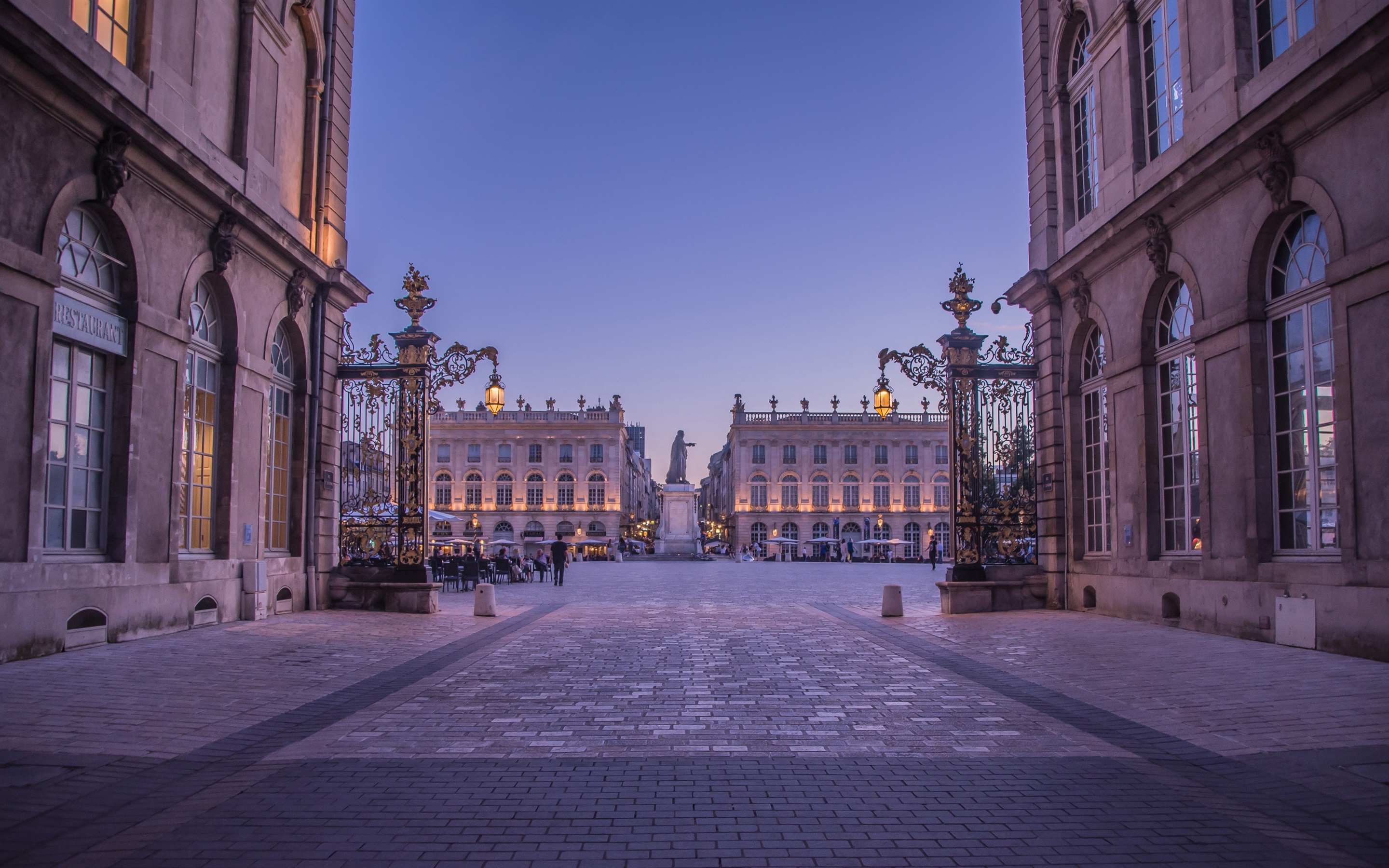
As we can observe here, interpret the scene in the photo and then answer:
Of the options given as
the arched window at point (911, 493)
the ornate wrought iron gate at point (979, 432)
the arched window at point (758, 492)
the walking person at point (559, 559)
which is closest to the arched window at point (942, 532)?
the arched window at point (911, 493)

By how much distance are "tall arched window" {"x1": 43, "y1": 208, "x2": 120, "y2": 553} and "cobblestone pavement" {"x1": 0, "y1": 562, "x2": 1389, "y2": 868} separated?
1.58m

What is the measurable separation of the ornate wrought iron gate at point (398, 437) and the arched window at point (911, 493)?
8444cm

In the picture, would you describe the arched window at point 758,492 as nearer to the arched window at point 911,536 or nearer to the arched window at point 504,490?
the arched window at point 911,536

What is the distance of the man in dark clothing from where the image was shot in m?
32.5

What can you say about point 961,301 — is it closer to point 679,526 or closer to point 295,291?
point 295,291

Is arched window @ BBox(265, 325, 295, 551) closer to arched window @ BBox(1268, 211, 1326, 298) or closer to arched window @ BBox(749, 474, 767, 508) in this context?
arched window @ BBox(1268, 211, 1326, 298)

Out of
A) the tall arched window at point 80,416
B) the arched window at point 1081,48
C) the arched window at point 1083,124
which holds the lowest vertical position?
the tall arched window at point 80,416

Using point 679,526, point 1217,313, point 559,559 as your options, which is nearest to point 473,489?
point 679,526

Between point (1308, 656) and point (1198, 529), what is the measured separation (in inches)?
150

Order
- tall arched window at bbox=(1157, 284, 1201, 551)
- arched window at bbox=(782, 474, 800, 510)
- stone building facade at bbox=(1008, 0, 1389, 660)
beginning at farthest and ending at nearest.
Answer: arched window at bbox=(782, 474, 800, 510) → tall arched window at bbox=(1157, 284, 1201, 551) → stone building facade at bbox=(1008, 0, 1389, 660)

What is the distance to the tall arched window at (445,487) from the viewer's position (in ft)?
319

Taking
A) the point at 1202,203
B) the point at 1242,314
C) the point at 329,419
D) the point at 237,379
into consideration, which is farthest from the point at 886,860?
the point at 329,419

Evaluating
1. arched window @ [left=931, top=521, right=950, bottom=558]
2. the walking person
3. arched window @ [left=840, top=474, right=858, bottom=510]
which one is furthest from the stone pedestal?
arched window @ [left=931, top=521, right=950, bottom=558]

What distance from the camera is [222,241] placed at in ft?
47.5
